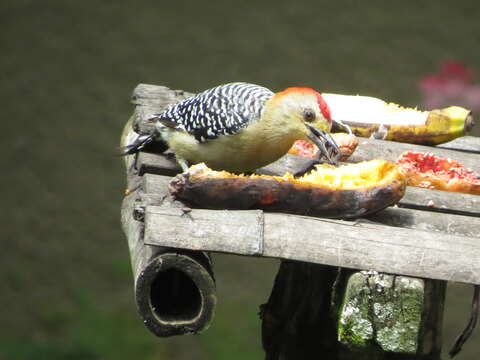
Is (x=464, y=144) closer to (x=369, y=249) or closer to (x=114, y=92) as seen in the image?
(x=369, y=249)

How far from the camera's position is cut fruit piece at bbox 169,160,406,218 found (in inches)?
128

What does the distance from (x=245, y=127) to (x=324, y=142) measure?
31 cm

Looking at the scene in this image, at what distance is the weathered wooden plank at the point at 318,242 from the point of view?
120 inches

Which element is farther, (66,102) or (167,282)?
(66,102)

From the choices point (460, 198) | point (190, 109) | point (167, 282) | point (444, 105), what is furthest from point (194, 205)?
point (444, 105)

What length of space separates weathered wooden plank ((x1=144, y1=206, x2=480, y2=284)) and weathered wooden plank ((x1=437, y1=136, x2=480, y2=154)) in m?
1.90

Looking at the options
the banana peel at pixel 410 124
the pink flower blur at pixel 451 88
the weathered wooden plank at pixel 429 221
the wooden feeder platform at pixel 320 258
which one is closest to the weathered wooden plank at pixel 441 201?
the weathered wooden plank at pixel 429 221

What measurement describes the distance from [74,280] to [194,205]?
419 centimetres

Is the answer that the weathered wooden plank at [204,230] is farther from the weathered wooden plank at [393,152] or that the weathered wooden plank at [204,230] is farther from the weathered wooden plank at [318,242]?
the weathered wooden plank at [393,152]

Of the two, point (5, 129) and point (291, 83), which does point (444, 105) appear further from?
point (5, 129)

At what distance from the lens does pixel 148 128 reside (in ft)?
14.2

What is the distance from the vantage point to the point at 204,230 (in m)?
3.06

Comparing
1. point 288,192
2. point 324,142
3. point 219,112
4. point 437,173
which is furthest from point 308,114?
point 437,173

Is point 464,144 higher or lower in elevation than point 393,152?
lower
